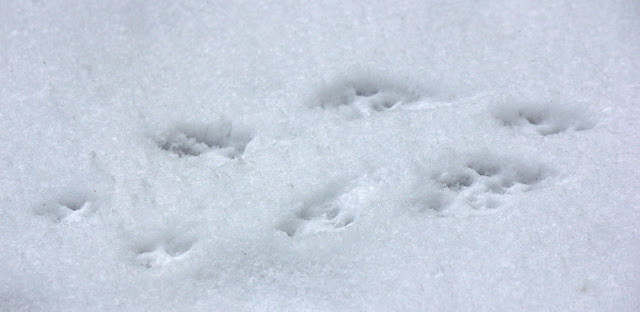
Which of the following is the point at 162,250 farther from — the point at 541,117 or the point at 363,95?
the point at 541,117

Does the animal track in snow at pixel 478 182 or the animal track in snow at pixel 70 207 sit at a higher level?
the animal track in snow at pixel 70 207

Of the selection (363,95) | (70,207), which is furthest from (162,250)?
(363,95)

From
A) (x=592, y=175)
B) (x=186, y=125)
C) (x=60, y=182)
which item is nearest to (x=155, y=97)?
(x=186, y=125)

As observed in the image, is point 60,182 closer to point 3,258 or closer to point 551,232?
point 3,258

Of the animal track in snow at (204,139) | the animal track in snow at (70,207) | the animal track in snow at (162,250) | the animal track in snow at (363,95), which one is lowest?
the animal track in snow at (162,250)

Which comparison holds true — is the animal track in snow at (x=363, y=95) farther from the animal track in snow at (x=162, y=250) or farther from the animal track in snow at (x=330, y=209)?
the animal track in snow at (x=162, y=250)

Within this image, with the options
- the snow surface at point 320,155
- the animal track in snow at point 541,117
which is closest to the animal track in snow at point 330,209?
the snow surface at point 320,155
